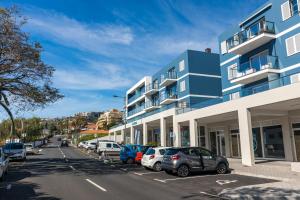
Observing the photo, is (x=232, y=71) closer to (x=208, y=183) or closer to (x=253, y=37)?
(x=253, y=37)

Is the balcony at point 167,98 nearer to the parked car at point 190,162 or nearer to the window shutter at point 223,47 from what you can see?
the window shutter at point 223,47

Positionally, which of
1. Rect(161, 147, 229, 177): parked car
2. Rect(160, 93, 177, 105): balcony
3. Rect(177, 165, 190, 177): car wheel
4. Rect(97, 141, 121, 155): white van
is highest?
Rect(160, 93, 177, 105): balcony

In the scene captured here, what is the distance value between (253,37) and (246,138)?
9.90m

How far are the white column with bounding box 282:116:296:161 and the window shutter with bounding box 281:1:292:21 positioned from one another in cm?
828

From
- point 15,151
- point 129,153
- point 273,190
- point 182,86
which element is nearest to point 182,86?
point 182,86

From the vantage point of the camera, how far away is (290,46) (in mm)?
23203

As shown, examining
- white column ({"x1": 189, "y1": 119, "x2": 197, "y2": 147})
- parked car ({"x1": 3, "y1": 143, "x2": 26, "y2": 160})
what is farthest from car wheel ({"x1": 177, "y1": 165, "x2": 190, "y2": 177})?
parked car ({"x1": 3, "y1": 143, "x2": 26, "y2": 160})

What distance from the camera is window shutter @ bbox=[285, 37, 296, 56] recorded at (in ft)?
75.3

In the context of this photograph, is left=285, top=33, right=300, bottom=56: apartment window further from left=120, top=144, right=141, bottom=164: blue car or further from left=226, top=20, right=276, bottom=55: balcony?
left=120, top=144, right=141, bottom=164: blue car

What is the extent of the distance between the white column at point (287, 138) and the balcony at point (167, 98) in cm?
2168

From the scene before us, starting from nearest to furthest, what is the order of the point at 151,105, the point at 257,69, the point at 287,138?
the point at 287,138
the point at 257,69
the point at 151,105

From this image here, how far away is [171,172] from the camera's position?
55.4 feet

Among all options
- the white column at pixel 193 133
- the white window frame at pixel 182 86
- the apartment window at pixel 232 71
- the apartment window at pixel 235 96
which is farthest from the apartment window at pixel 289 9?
the white window frame at pixel 182 86

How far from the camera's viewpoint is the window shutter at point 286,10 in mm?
23547
